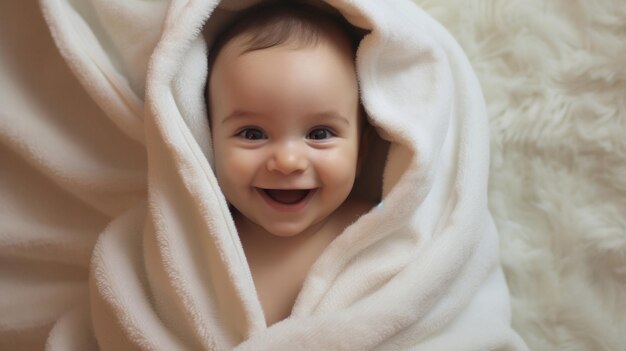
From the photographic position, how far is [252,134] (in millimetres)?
984

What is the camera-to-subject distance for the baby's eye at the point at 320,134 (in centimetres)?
99

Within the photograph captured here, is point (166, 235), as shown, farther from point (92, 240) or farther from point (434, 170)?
point (434, 170)

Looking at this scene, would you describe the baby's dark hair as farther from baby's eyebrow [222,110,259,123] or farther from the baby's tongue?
the baby's tongue

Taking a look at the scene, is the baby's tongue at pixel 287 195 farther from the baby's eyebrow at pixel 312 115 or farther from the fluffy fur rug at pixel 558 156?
the fluffy fur rug at pixel 558 156

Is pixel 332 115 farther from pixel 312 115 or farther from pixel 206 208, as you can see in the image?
pixel 206 208

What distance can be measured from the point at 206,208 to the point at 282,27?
0.26 m

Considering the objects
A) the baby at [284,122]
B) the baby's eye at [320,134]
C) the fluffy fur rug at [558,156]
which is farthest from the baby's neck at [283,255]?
the fluffy fur rug at [558,156]

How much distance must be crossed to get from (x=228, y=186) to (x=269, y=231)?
0.29ft

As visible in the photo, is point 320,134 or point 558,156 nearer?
point 320,134

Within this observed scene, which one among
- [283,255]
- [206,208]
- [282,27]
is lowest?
[283,255]

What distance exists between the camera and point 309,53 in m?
0.96

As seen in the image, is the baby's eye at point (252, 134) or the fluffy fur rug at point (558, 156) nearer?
the baby's eye at point (252, 134)

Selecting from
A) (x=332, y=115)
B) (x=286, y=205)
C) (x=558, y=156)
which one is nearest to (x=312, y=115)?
(x=332, y=115)

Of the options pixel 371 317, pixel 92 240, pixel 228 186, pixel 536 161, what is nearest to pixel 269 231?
pixel 228 186
